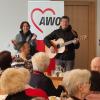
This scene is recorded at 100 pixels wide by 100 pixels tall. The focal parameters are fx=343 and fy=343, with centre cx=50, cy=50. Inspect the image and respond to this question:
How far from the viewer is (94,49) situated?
27.0ft

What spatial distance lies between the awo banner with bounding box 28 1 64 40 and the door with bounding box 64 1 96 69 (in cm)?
111

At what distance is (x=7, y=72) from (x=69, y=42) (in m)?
3.66

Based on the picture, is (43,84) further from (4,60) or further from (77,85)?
(77,85)

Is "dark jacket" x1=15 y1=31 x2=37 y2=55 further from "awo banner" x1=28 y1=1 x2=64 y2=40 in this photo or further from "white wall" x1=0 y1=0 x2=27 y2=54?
"white wall" x1=0 y1=0 x2=27 y2=54

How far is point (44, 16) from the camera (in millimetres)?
7051

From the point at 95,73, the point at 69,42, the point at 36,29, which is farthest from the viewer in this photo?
the point at 36,29

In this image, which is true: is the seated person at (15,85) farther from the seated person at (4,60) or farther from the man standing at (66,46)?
the man standing at (66,46)

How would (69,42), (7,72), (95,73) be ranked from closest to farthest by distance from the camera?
(7,72) < (95,73) < (69,42)

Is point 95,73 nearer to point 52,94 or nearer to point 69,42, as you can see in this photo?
point 52,94

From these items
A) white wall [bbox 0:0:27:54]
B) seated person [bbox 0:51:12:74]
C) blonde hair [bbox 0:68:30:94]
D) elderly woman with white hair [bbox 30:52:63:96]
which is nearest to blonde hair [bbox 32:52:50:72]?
elderly woman with white hair [bbox 30:52:63:96]

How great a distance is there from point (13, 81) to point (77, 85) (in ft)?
1.72

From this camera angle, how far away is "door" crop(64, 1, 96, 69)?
813 centimetres

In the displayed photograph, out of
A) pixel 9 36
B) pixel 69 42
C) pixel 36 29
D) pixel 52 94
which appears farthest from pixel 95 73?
pixel 9 36

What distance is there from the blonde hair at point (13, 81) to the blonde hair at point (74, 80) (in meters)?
0.36
